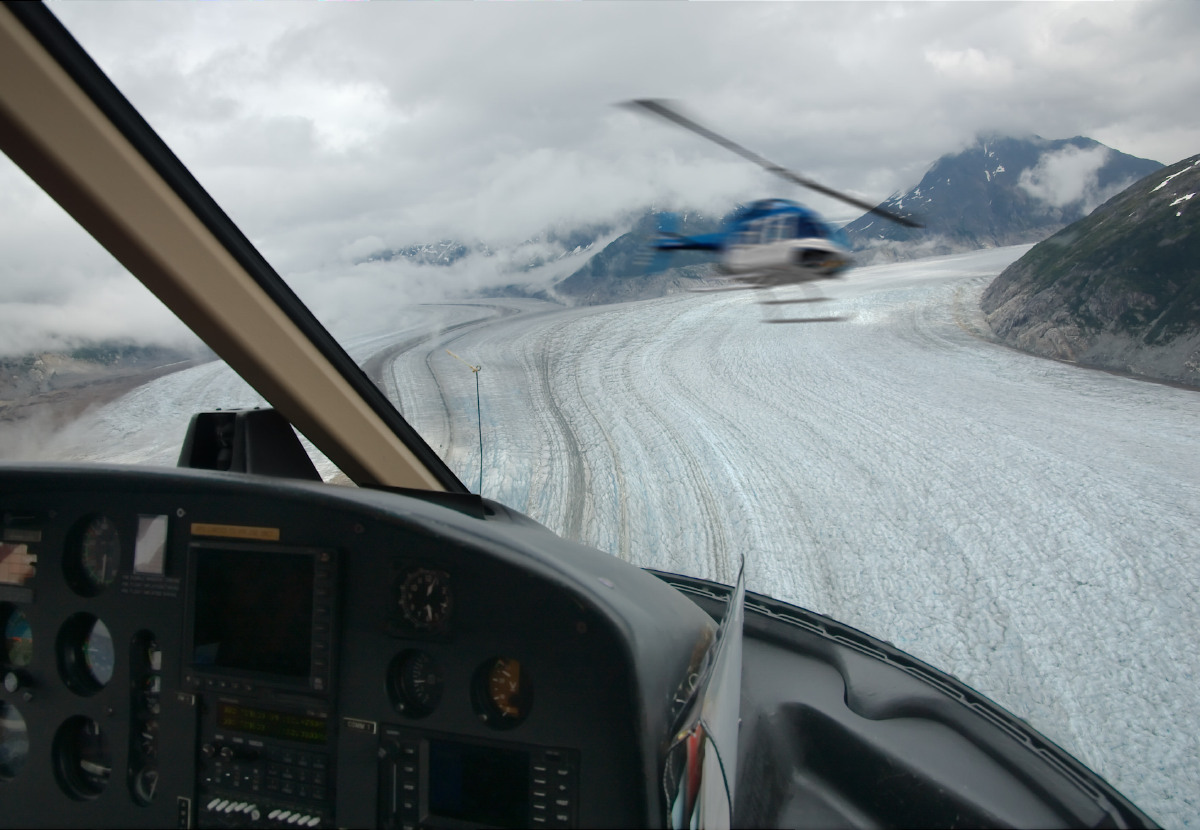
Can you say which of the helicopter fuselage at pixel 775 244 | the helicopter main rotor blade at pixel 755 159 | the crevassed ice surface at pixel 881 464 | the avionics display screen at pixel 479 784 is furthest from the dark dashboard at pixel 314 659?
the helicopter main rotor blade at pixel 755 159

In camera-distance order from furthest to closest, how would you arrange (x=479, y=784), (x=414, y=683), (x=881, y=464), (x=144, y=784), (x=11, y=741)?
(x=881, y=464)
(x=11, y=741)
(x=144, y=784)
(x=414, y=683)
(x=479, y=784)

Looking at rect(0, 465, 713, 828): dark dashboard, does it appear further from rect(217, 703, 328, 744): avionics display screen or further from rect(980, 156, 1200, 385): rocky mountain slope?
rect(980, 156, 1200, 385): rocky mountain slope

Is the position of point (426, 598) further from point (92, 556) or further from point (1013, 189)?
point (1013, 189)

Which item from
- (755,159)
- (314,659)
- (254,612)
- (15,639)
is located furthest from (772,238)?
(15,639)

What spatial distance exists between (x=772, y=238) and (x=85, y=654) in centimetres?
233

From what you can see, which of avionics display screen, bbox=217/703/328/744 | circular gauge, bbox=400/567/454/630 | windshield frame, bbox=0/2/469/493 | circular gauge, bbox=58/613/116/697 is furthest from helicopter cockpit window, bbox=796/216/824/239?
circular gauge, bbox=58/613/116/697

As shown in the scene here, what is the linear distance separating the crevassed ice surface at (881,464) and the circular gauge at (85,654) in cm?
75

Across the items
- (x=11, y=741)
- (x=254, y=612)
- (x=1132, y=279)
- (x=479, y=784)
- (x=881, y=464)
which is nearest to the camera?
(x=479, y=784)

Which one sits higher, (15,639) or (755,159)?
(755,159)

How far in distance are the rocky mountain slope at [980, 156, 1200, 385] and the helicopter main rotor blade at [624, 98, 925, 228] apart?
127 cm

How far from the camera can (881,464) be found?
3.59m

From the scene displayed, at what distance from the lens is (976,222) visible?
237 cm

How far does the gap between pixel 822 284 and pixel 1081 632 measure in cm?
174

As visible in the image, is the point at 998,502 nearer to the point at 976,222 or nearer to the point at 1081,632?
the point at 1081,632
